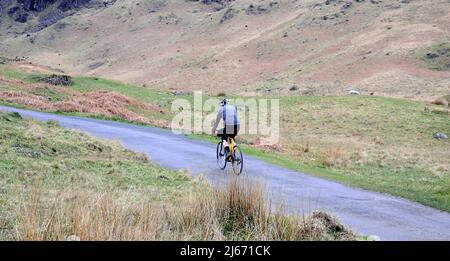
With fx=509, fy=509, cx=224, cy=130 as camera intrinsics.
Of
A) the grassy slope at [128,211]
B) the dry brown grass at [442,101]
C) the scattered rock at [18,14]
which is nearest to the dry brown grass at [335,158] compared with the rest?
the grassy slope at [128,211]

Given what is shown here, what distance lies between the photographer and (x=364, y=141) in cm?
3438

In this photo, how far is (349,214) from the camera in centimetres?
1263

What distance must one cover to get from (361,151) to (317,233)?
73.7ft

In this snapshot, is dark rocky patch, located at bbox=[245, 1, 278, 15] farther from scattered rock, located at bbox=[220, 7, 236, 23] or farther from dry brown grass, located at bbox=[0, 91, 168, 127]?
dry brown grass, located at bbox=[0, 91, 168, 127]

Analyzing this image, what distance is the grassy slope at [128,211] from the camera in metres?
6.97

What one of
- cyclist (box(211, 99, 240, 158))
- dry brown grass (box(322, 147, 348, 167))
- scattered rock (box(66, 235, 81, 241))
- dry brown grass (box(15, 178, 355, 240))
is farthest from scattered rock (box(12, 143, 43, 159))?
dry brown grass (box(322, 147, 348, 167))

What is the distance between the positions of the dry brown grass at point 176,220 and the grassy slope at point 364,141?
7967mm

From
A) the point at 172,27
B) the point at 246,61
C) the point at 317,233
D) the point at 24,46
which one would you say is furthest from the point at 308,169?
the point at 24,46

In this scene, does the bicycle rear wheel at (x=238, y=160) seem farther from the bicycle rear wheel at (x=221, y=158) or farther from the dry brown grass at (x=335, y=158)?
the dry brown grass at (x=335, y=158)

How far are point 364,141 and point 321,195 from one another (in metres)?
20.4

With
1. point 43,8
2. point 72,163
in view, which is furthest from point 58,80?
point 43,8

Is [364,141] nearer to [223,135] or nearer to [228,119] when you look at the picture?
[223,135]

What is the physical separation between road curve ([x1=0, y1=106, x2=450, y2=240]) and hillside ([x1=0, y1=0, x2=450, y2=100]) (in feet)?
117

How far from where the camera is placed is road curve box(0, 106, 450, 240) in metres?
11.4
